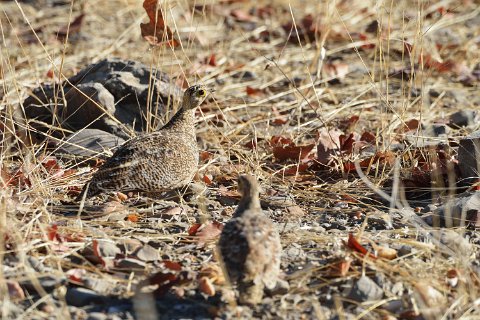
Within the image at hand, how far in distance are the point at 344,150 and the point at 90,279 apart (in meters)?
2.88

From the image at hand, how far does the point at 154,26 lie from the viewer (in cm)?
680

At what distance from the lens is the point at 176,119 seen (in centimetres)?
646

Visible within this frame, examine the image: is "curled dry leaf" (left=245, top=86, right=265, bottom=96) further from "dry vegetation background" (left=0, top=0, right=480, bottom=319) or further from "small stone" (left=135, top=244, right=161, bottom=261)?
"small stone" (left=135, top=244, right=161, bottom=261)

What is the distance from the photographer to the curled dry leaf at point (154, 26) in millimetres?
6617

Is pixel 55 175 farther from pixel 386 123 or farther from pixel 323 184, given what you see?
pixel 386 123

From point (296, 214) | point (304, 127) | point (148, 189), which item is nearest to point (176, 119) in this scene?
point (148, 189)

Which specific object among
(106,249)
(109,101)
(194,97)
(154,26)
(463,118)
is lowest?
(463,118)

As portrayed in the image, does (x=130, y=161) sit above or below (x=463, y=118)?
above

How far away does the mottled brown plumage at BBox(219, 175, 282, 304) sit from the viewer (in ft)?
13.7

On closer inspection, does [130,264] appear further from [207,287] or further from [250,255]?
[250,255]

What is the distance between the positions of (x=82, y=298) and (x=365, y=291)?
1445mm

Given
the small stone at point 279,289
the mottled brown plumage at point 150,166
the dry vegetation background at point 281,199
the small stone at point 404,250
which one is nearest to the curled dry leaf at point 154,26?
the dry vegetation background at point 281,199

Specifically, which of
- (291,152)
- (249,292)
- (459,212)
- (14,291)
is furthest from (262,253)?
(291,152)

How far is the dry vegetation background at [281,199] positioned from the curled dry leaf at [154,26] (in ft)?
0.32
